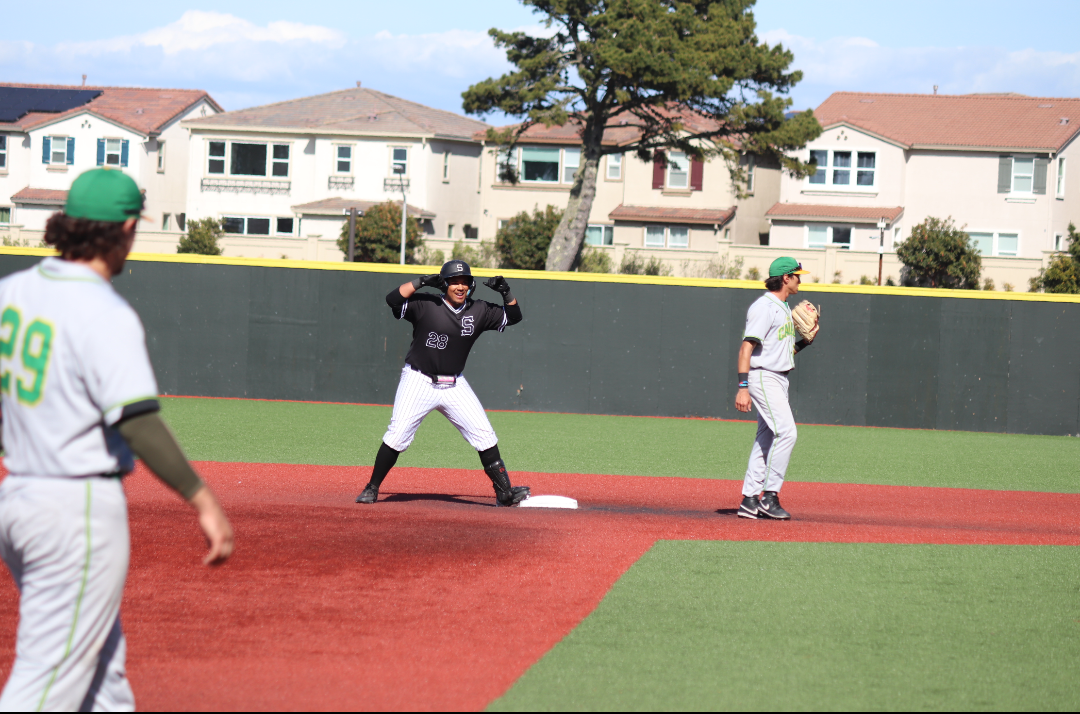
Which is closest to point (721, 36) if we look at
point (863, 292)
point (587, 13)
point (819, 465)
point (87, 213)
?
point (587, 13)

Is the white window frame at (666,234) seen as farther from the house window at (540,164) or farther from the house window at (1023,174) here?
the house window at (1023,174)

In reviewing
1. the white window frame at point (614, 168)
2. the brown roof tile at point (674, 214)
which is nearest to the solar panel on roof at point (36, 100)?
the white window frame at point (614, 168)

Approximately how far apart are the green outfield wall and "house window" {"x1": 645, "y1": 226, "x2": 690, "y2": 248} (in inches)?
1121

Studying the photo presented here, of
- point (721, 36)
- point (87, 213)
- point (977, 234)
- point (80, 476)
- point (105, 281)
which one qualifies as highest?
point (721, 36)

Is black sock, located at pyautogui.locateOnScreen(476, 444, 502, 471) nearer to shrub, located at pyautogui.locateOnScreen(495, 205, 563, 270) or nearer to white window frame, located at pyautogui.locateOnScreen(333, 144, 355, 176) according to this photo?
shrub, located at pyautogui.locateOnScreen(495, 205, 563, 270)

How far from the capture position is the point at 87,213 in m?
3.13

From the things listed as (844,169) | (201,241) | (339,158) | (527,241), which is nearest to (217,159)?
(339,158)

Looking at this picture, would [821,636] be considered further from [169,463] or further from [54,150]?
[54,150]

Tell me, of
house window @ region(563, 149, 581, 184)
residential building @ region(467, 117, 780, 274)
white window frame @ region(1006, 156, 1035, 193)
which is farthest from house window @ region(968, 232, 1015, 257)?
house window @ region(563, 149, 581, 184)

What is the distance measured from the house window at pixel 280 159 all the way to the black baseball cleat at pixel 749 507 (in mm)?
43661

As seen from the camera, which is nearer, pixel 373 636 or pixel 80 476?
pixel 80 476

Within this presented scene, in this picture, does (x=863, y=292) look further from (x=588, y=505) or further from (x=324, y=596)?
(x=324, y=596)

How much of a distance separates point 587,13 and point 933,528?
26456 mm

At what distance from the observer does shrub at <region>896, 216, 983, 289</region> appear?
1499 inches
